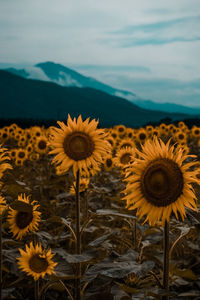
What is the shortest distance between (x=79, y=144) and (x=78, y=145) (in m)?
0.01

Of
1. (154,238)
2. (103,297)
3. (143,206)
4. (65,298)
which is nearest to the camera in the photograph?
(143,206)

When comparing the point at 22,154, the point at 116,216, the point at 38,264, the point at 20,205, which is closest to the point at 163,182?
the point at 116,216

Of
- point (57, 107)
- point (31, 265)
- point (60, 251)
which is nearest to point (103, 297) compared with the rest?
point (60, 251)

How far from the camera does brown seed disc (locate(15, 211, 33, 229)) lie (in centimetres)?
356

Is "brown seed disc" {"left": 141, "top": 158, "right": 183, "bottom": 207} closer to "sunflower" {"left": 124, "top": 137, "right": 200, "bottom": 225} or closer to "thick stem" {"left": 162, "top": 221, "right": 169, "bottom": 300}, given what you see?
"sunflower" {"left": 124, "top": 137, "right": 200, "bottom": 225}

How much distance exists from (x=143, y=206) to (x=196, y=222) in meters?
0.38

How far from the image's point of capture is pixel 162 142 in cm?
235

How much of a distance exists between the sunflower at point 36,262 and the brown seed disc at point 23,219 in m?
0.61

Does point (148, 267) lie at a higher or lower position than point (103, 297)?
higher

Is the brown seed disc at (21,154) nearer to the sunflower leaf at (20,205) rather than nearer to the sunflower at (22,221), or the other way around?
the sunflower at (22,221)

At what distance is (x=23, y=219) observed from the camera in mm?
3590

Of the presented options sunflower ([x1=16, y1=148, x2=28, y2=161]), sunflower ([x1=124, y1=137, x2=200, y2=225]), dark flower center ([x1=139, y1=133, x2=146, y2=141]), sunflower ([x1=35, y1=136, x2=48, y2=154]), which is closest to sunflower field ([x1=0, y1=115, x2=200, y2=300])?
sunflower ([x1=124, y1=137, x2=200, y2=225])

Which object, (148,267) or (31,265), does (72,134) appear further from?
(148,267)

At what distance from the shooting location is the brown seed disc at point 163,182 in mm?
2262
